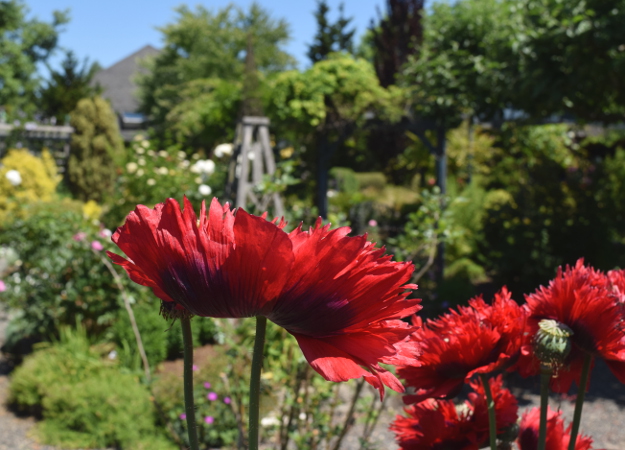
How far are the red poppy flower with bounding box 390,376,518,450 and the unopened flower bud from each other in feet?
0.56

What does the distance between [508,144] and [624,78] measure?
5514 mm

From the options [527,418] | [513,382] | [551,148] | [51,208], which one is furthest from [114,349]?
[551,148]

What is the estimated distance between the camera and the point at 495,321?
2.02 feet

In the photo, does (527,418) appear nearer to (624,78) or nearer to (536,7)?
(624,78)

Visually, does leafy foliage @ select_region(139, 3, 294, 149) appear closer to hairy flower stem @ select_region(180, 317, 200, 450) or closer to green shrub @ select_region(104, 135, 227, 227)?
green shrub @ select_region(104, 135, 227, 227)

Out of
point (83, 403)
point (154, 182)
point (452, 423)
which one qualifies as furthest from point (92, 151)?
point (452, 423)

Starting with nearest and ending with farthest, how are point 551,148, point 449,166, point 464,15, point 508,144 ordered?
1. point 464,15
2. point 508,144
3. point 551,148
4. point 449,166

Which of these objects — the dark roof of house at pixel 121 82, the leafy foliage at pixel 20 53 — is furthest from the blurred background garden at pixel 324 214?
the dark roof of house at pixel 121 82

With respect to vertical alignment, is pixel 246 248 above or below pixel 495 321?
above

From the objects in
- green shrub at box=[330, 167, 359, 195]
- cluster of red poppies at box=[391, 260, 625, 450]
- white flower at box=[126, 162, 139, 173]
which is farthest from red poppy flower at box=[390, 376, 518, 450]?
green shrub at box=[330, 167, 359, 195]

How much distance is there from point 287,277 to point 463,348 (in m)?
0.27

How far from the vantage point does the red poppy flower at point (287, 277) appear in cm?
40

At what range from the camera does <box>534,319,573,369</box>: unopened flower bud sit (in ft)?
1.73

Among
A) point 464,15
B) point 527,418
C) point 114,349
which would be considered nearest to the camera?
point 527,418
